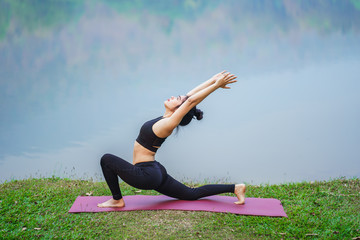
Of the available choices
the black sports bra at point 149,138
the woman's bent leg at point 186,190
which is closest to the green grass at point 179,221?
the woman's bent leg at point 186,190

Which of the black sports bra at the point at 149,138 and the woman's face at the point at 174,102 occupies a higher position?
the woman's face at the point at 174,102

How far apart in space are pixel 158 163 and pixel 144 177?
0.31m

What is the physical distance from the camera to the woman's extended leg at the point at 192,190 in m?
4.80

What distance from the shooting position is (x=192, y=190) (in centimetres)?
496

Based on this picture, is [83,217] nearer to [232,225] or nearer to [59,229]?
[59,229]

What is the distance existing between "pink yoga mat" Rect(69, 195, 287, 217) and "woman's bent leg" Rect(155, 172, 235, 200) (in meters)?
0.09

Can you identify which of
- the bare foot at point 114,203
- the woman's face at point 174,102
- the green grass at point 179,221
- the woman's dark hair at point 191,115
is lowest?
the green grass at point 179,221

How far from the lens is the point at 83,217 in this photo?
15.2 ft

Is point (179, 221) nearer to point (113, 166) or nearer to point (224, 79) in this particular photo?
point (113, 166)

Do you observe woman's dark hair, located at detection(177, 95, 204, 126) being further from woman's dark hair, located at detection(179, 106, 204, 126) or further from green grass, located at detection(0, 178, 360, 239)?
green grass, located at detection(0, 178, 360, 239)

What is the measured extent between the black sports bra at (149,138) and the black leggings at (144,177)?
7.6 inches

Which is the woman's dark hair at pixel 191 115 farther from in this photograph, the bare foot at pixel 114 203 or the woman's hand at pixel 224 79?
the bare foot at pixel 114 203

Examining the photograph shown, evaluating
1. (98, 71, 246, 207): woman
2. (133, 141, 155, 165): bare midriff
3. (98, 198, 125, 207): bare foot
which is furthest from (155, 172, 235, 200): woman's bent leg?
(98, 198, 125, 207): bare foot

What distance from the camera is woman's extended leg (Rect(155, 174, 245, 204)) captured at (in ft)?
15.7
